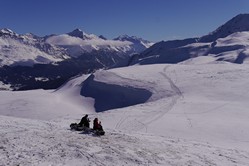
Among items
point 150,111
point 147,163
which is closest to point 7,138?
point 147,163

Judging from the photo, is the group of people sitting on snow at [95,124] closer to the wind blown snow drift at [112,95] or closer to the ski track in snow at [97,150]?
the ski track in snow at [97,150]

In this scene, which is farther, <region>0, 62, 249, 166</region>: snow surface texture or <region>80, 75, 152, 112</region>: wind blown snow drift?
<region>80, 75, 152, 112</region>: wind blown snow drift

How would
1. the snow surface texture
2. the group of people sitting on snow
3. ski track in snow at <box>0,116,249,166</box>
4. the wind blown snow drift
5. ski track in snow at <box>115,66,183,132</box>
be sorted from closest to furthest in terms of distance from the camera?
ski track in snow at <box>0,116,249,166</box>
the snow surface texture
the group of people sitting on snow
ski track in snow at <box>115,66,183,132</box>
the wind blown snow drift

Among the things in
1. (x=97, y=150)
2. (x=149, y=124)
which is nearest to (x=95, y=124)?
(x=97, y=150)

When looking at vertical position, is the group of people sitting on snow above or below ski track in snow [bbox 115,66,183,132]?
above

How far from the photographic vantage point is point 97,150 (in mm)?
21391

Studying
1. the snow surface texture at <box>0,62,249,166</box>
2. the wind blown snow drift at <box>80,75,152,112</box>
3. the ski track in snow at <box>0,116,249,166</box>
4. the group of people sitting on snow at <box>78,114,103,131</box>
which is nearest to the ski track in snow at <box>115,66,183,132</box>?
the snow surface texture at <box>0,62,249,166</box>

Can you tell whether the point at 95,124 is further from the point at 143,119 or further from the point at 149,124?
the point at 143,119

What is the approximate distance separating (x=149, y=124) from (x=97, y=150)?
20.8 meters

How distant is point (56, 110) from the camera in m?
67.0

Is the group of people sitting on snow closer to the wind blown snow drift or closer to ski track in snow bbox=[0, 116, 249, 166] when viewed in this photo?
ski track in snow bbox=[0, 116, 249, 166]

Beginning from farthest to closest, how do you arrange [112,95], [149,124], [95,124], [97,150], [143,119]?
[112,95] → [143,119] → [149,124] → [95,124] → [97,150]

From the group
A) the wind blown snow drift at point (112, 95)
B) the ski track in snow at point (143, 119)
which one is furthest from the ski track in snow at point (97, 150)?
the wind blown snow drift at point (112, 95)

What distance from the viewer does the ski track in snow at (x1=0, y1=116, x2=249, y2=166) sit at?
1942cm
